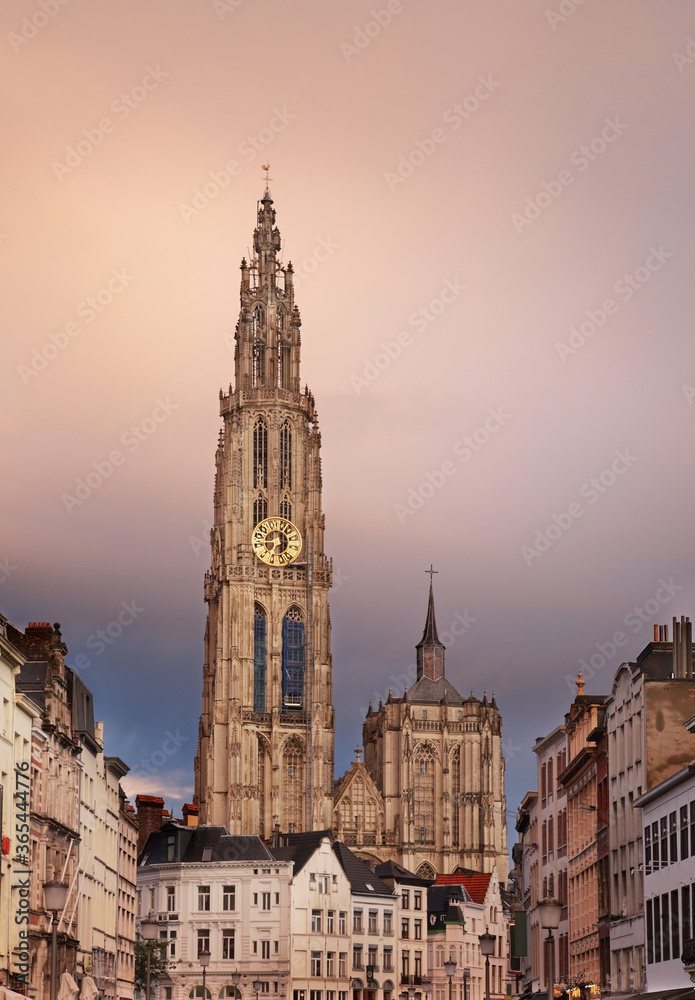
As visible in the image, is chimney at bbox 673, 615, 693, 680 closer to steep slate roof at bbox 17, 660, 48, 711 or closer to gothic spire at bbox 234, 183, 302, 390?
steep slate roof at bbox 17, 660, 48, 711

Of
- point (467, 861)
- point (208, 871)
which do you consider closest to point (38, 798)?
point (208, 871)

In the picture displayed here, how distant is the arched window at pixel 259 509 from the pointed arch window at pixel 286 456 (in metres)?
2.27

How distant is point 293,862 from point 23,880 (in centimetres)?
6243

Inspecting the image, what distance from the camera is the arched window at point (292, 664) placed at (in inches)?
6594

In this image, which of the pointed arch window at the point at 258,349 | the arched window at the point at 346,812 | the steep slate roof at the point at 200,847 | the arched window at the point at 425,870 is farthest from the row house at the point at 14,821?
the pointed arch window at the point at 258,349

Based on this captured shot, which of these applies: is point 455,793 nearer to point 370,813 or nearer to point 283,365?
point 370,813

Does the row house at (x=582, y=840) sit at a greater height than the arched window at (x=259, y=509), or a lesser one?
lesser

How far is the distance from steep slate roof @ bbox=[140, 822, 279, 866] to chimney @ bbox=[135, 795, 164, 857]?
273cm

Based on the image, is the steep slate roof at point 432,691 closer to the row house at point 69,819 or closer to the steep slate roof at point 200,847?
the steep slate roof at point 200,847

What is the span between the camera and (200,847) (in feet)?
368

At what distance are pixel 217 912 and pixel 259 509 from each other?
66.9m

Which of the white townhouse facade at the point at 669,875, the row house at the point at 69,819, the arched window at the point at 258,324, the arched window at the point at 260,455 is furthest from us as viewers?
the arched window at the point at 258,324

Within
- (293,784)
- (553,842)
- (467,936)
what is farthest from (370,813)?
(553,842)

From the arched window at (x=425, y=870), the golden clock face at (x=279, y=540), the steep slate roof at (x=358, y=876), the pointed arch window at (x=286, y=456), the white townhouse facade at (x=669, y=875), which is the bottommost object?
the white townhouse facade at (x=669, y=875)
